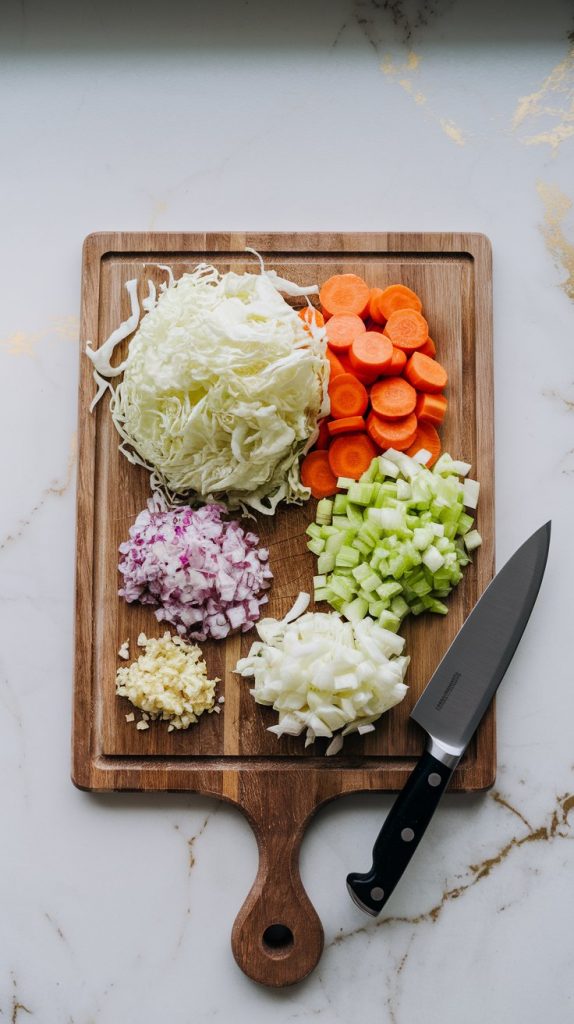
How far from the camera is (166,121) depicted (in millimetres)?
2236

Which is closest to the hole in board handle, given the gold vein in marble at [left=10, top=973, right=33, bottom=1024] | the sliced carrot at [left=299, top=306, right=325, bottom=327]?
the gold vein in marble at [left=10, top=973, right=33, bottom=1024]

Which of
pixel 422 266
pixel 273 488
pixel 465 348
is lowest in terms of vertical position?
pixel 273 488

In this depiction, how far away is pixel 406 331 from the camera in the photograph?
2057 millimetres

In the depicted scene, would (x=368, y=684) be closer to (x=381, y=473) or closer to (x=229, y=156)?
(x=381, y=473)

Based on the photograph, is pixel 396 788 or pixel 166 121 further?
pixel 166 121

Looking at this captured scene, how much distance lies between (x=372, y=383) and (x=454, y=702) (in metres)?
0.77

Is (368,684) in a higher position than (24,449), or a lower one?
lower

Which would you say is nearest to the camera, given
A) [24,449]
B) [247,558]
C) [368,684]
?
[368,684]

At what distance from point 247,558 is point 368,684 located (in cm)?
41

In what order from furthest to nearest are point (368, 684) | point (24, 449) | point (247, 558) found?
point (24, 449) → point (247, 558) → point (368, 684)

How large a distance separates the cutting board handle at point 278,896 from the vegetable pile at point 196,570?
1.29ft

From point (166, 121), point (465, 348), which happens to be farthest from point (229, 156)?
point (465, 348)

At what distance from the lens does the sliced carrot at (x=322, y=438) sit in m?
2.08

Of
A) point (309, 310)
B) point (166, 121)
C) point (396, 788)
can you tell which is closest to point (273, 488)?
point (309, 310)
